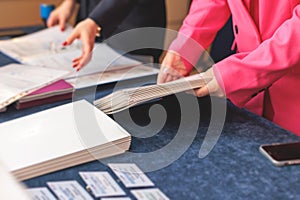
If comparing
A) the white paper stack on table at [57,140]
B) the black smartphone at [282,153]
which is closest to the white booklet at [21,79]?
the white paper stack on table at [57,140]

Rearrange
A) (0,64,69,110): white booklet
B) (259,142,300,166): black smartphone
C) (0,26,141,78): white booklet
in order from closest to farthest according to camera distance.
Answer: (259,142,300,166): black smartphone
(0,64,69,110): white booklet
(0,26,141,78): white booklet

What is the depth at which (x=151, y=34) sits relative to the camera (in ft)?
4.72

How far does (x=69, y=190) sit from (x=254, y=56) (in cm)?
46

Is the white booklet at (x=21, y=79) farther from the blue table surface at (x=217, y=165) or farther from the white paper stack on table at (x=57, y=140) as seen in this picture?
the white paper stack on table at (x=57, y=140)

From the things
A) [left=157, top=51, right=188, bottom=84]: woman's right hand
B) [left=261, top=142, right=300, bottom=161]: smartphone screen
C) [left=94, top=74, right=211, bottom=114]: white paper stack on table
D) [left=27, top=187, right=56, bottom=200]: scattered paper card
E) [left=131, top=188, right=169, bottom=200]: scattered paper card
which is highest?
[left=94, top=74, right=211, bottom=114]: white paper stack on table

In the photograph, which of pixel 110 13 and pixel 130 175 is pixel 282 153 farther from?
pixel 110 13

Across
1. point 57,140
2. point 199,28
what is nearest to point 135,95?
point 57,140

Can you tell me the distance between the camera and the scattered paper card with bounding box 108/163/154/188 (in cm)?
→ 70

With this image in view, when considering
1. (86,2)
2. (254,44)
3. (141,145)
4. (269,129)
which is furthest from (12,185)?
(86,2)

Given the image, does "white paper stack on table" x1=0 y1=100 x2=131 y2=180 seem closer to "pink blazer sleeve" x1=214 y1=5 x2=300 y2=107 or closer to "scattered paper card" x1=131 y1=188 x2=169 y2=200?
"scattered paper card" x1=131 y1=188 x2=169 y2=200

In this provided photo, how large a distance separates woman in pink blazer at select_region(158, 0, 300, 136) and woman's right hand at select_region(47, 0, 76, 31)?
0.60 metres

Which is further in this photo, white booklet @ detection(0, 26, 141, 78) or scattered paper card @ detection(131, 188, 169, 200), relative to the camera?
white booklet @ detection(0, 26, 141, 78)

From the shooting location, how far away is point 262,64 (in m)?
0.87

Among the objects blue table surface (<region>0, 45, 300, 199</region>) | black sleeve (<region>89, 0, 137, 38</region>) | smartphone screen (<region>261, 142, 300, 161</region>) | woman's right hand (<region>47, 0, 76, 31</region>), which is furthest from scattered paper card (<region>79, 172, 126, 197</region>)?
woman's right hand (<region>47, 0, 76, 31</region>)
